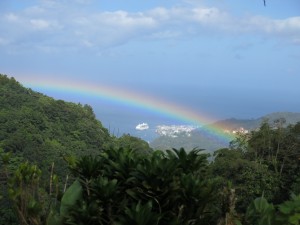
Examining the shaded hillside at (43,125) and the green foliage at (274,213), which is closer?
the green foliage at (274,213)

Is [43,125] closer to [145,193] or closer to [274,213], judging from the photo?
[145,193]

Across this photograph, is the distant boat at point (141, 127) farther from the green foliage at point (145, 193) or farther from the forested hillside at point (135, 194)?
the green foliage at point (145, 193)

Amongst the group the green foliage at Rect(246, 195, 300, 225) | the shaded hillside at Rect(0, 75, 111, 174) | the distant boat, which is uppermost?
the distant boat

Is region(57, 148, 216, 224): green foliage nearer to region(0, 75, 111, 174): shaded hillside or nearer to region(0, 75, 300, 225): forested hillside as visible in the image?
region(0, 75, 300, 225): forested hillside

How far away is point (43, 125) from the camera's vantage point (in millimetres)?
38844

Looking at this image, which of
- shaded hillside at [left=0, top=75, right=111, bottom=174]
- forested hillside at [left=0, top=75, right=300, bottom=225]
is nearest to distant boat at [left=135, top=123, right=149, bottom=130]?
shaded hillside at [left=0, top=75, right=111, bottom=174]

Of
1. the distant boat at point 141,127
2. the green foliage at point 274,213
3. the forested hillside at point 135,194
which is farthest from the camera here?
the distant boat at point 141,127

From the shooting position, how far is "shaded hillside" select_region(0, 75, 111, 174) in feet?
107

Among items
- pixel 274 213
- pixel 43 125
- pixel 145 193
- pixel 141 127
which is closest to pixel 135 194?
pixel 145 193

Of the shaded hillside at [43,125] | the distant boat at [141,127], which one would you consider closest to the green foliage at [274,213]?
the shaded hillside at [43,125]

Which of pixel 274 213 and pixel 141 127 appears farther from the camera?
pixel 141 127

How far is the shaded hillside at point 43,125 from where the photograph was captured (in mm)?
32719

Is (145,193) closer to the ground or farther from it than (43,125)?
closer to the ground

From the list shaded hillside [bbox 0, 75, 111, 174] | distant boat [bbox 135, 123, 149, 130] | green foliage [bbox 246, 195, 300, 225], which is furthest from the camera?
distant boat [bbox 135, 123, 149, 130]
